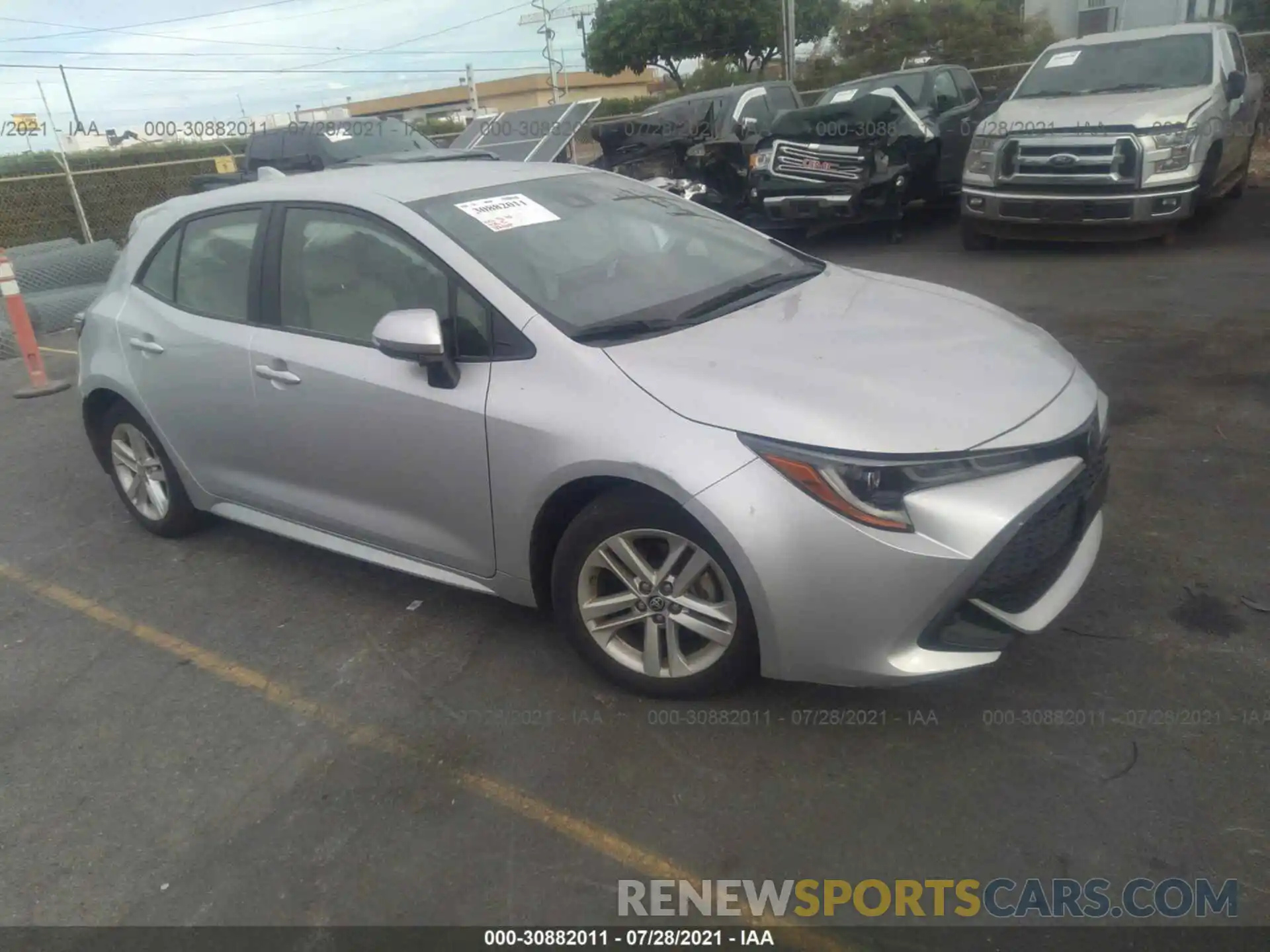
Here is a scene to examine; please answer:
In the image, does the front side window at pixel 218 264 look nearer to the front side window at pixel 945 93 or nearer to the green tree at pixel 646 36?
the front side window at pixel 945 93

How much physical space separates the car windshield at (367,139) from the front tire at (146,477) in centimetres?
902

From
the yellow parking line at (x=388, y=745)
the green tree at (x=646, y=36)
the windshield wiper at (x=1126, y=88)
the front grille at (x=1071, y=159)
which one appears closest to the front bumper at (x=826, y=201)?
the front grille at (x=1071, y=159)

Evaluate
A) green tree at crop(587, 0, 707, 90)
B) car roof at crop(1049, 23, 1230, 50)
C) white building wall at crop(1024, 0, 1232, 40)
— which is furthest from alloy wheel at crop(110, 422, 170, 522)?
green tree at crop(587, 0, 707, 90)

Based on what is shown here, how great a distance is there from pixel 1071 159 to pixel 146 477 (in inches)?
307

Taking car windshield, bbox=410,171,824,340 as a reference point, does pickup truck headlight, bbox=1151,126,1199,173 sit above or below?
below

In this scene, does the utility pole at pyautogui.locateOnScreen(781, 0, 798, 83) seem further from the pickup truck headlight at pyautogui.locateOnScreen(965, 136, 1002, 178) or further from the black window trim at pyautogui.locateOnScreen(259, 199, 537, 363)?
the black window trim at pyautogui.locateOnScreen(259, 199, 537, 363)

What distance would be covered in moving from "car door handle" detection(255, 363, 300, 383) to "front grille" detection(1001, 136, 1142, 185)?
7.50m

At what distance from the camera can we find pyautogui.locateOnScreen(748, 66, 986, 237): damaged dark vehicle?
33.3ft

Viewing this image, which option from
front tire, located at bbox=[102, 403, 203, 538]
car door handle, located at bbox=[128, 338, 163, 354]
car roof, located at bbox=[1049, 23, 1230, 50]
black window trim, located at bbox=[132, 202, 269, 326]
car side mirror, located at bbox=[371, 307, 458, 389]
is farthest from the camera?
car roof, located at bbox=[1049, 23, 1230, 50]

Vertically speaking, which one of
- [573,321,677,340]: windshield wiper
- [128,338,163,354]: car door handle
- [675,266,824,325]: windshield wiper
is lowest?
[128,338,163,354]: car door handle

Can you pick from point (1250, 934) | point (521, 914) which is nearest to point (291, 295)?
point (521, 914)

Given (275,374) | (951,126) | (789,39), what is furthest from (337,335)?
(789,39)

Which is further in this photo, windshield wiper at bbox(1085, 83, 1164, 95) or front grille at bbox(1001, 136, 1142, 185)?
windshield wiper at bbox(1085, 83, 1164, 95)

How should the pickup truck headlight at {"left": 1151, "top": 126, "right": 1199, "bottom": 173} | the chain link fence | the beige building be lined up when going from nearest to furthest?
the pickup truck headlight at {"left": 1151, "top": 126, "right": 1199, "bottom": 173} < the chain link fence < the beige building
